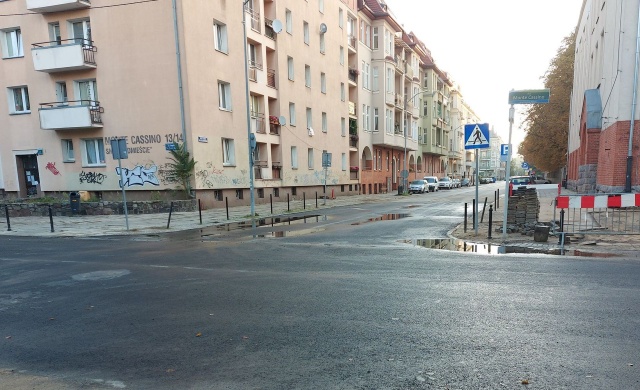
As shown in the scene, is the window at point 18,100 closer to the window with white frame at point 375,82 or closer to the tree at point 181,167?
the tree at point 181,167

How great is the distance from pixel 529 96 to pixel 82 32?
24680mm

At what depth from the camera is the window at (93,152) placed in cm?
2228

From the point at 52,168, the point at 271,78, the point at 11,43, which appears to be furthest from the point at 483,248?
the point at 11,43

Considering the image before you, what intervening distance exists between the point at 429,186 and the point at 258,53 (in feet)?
91.9

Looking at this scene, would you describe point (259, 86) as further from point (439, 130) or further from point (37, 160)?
point (439, 130)

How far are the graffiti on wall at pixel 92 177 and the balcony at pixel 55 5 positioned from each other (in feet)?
31.8

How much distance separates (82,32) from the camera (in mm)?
21953

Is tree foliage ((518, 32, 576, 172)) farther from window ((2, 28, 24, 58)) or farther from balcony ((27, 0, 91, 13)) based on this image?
window ((2, 28, 24, 58))

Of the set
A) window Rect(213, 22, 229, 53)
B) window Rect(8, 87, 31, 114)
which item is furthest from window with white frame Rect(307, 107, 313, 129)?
window Rect(8, 87, 31, 114)

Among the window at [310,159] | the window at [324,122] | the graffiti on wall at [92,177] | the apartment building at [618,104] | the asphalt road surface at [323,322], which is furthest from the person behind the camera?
the window at [324,122]

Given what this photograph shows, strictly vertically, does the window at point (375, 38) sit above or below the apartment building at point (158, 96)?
above

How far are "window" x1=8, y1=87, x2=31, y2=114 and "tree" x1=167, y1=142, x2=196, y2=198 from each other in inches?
478

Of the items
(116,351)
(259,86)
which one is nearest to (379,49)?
(259,86)

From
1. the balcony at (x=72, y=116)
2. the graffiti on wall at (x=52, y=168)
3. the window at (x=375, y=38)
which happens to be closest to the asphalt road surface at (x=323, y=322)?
the balcony at (x=72, y=116)
